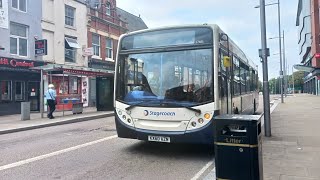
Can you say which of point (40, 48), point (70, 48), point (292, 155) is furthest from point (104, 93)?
point (292, 155)

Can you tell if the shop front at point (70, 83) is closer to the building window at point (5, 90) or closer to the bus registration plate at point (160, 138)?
the building window at point (5, 90)

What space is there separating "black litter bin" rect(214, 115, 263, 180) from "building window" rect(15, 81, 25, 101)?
19.4 m

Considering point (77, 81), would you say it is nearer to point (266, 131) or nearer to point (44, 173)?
point (266, 131)

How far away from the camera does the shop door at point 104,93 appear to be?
22.0 metres

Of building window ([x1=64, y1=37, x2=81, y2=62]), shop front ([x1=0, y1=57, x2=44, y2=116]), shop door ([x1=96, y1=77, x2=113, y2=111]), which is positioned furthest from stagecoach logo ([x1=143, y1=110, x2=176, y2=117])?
building window ([x1=64, y1=37, x2=81, y2=62])

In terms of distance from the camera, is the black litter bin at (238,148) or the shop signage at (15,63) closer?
the black litter bin at (238,148)

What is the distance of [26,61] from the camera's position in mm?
21562

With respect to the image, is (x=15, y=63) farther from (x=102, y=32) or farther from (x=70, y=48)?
(x=102, y=32)

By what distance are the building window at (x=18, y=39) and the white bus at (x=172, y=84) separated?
15.5 metres

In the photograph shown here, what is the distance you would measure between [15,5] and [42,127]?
10695mm

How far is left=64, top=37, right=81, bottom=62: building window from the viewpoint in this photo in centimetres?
2583

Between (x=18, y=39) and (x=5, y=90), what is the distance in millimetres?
3389

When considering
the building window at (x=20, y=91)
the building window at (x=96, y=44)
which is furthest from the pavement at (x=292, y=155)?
the building window at (x=96, y=44)

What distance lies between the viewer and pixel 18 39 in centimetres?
2173
